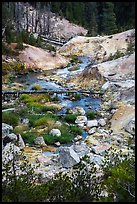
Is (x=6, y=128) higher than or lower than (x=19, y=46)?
lower

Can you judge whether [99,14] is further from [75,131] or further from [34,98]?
[75,131]

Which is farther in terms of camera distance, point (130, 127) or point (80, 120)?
point (80, 120)

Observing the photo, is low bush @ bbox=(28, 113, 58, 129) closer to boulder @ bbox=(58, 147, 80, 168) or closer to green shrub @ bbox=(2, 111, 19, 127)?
green shrub @ bbox=(2, 111, 19, 127)

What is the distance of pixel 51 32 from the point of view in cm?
5506

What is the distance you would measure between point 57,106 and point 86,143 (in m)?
5.48

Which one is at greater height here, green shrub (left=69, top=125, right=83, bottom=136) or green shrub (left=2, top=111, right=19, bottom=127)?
green shrub (left=2, top=111, right=19, bottom=127)

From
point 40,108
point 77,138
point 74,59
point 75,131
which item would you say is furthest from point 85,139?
point 74,59

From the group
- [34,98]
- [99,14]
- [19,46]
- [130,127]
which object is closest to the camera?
[130,127]

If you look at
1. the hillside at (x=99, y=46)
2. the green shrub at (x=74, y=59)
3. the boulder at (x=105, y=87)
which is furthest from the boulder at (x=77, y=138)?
the green shrub at (x=74, y=59)

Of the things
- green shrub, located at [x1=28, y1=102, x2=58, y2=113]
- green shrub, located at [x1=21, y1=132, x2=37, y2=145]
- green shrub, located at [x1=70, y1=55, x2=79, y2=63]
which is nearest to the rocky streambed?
green shrub, located at [x1=21, y1=132, x2=37, y2=145]

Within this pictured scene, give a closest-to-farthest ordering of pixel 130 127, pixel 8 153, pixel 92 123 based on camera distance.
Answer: pixel 8 153 < pixel 130 127 < pixel 92 123

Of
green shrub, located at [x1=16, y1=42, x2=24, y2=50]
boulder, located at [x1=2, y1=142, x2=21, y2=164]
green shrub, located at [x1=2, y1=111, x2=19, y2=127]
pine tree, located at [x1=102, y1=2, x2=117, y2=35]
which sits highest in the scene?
pine tree, located at [x1=102, y1=2, x2=117, y2=35]

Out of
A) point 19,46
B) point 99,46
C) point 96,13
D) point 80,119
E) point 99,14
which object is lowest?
point 80,119

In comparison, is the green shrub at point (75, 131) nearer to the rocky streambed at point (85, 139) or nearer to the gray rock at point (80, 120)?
the rocky streambed at point (85, 139)
